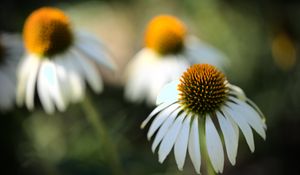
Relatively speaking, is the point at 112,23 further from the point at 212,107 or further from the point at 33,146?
the point at 212,107

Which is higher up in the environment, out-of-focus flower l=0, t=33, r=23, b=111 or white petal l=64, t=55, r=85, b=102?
white petal l=64, t=55, r=85, b=102

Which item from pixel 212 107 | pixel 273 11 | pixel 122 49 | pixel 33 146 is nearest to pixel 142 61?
pixel 33 146

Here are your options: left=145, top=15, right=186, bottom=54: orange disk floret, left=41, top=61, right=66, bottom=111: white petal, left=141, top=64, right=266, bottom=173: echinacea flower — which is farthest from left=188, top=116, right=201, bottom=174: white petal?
left=145, top=15, right=186, bottom=54: orange disk floret

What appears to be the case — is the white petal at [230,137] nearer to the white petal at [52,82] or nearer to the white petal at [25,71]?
the white petal at [52,82]

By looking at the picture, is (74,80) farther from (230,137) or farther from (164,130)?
(230,137)

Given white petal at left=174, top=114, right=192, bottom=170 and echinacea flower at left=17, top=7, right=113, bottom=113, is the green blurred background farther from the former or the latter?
white petal at left=174, top=114, right=192, bottom=170

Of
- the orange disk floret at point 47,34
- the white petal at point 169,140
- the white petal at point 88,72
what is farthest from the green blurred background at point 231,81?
the white petal at point 169,140
